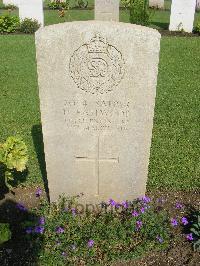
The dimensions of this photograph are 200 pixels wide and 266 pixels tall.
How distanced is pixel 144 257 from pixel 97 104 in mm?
1563

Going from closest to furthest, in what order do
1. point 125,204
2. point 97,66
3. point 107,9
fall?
point 97,66
point 125,204
point 107,9

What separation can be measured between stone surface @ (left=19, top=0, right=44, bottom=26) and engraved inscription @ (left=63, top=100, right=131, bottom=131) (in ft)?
39.4

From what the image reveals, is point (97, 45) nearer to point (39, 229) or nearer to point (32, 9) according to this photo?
point (39, 229)

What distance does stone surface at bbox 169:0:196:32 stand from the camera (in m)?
14.1

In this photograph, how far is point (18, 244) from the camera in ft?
12.2

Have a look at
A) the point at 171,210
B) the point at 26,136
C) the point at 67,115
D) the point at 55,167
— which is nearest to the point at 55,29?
the point at 67,115

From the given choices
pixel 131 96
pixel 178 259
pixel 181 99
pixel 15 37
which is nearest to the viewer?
pixel 131 96

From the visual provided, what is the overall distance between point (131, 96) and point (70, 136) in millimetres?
731

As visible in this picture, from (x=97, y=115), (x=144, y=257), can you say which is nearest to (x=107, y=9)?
(x=97, y=115)

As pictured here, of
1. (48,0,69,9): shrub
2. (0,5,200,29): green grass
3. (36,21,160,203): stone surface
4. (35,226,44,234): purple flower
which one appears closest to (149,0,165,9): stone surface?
(0,5,200,29): green grass

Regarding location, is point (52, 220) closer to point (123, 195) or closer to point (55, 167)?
point (55, 167)

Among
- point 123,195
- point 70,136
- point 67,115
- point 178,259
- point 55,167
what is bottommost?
point 178,259

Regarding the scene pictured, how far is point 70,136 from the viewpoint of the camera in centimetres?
360

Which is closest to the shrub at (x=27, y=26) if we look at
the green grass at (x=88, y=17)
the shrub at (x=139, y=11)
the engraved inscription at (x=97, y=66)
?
the green grass at (x=88, y=17)
